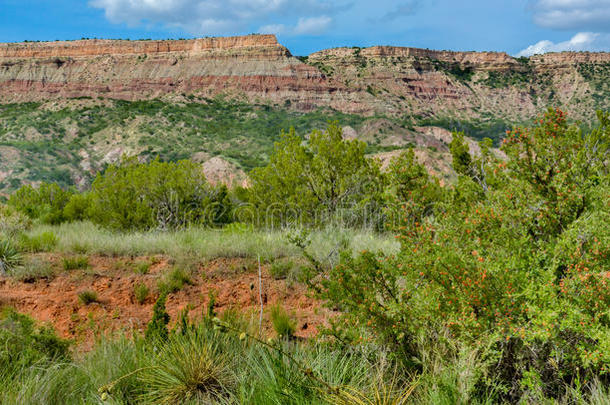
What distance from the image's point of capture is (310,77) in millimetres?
81125

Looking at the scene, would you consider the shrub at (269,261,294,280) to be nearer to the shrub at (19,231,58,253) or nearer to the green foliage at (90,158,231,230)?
the shrub at (19,231,58,253)

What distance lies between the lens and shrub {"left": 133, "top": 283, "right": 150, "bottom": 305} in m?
6.25

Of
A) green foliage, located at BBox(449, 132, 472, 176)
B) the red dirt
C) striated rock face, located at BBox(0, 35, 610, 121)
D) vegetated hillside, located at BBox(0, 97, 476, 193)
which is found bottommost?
the red dirt

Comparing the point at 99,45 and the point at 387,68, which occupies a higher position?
the point at 99,45

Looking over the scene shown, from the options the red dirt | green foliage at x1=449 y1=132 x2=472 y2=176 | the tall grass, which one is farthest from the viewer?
green foliage at x1=449 y1=132 x2=472 y2=176

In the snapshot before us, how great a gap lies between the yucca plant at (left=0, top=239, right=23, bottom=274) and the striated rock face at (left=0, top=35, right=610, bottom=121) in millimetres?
70746

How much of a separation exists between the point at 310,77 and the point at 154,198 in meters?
72.6

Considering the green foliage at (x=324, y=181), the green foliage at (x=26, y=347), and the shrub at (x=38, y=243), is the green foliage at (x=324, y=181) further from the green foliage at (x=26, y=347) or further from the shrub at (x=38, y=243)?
the green foliage at (x=26, y=347)

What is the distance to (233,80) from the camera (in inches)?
3113

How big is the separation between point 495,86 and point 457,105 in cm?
1285

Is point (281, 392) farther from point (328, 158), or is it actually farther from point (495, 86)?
point (495, 86)

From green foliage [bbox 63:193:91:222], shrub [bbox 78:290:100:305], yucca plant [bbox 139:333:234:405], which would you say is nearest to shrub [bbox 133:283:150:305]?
shrub [bbox 78:290:100:305]

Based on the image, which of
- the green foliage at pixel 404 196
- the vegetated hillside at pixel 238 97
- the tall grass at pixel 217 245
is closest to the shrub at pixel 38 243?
the tall grass at pixel 217 245

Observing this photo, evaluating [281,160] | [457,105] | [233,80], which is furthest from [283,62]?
[281,160]
